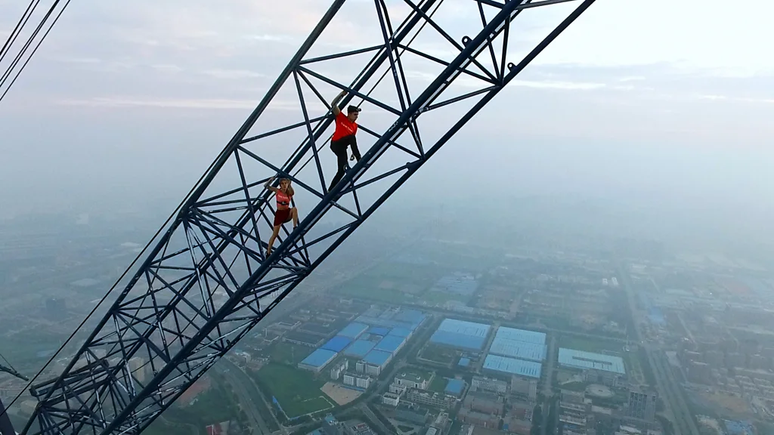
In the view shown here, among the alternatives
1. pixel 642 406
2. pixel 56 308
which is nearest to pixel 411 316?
pixel 642 406

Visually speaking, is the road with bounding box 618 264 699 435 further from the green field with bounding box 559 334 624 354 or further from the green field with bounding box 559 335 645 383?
the green field with bounding box 559 334 624 354

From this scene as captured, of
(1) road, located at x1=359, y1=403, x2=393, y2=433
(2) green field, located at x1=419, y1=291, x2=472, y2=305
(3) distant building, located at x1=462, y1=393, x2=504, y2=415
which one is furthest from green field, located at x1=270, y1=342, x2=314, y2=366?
(2) green field, located at x1=419, y1=291, x2=472, y2=305

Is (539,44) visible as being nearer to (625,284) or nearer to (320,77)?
(320,77)

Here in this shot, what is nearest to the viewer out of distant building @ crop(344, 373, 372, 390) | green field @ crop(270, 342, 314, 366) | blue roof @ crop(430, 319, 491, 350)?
distant building @ crop(344, 373, 372, 390)

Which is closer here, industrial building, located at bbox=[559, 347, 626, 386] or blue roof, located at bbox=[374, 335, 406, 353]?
industrial building, located at bbox=[559, 347, 626, 386]

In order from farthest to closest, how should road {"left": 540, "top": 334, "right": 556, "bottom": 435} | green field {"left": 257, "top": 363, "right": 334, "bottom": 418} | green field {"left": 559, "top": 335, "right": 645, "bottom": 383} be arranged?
1. green field {"left": 559, "top": 335, "right": 645, "bottom": 383}
2. green field {"left": 257, "top": 363, "right": 334, "bottom": 418}
3. road {"left": 540, "top": 334, "right": 556, "bottom": 435}

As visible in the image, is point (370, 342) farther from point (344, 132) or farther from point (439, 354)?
point (344, 132)
